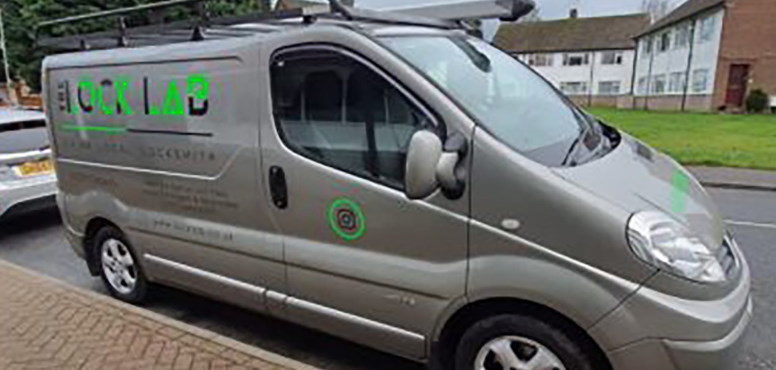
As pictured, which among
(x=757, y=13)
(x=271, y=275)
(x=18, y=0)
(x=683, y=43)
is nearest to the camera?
(x=271, y=275)

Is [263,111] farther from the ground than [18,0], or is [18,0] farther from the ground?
[18,0]

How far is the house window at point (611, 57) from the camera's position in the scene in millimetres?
50481

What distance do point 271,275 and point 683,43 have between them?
39.8 m

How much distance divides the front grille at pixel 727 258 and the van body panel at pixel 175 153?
2285 millimetres

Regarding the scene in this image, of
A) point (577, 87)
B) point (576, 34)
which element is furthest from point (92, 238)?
point (576, 34)

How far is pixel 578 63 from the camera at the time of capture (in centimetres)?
5250

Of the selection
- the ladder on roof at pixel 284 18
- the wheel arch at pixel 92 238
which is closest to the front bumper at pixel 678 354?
the ladder on roof at pixel 284 18

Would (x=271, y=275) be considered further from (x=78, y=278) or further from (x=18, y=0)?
(x=18, y=0)

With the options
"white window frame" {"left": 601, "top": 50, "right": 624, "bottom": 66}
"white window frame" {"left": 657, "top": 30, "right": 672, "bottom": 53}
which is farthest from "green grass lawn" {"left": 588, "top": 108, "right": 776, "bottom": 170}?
"white window frame" {"left": 601, "top": 50, "right": 624, "bottom": 66}

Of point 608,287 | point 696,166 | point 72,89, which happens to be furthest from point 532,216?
point 696,166

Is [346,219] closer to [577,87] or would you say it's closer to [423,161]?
[423,161]

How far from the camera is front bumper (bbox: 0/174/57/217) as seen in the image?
20.3 feet

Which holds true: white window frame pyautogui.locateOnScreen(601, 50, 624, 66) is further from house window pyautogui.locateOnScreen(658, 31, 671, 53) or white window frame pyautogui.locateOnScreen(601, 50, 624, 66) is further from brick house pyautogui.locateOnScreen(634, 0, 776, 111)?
brick house pyautogui.locateOnScreen(634, 0, 776, 111)

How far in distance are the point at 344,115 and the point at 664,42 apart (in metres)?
43.7
